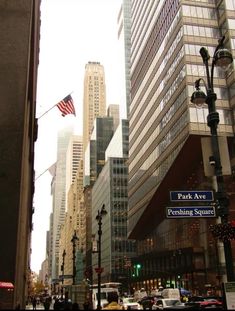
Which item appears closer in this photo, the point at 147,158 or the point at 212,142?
the point at 212,142

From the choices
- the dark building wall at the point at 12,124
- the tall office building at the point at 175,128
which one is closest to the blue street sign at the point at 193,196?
the dark building wall at the point at 12,124

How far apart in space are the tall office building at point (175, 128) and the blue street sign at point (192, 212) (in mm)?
42492

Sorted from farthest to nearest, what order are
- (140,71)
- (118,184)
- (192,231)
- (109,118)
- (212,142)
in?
(109,118)
(118,184)
(140,71)
(192,231)
(212,142)

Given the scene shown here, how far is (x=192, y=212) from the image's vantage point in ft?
50.3

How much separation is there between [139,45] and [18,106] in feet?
275

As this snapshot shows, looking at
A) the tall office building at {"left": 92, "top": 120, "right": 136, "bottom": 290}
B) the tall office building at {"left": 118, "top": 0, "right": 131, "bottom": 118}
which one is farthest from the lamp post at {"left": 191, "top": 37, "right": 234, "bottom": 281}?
the tall office building at {"left": 118, "top": 0, "right": 131, "bottom": 118}

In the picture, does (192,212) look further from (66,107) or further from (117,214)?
(117,214)

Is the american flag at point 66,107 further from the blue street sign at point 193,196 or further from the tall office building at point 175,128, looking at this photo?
the tall office building at point 175,128

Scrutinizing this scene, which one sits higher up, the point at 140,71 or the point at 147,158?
the point at 140,71

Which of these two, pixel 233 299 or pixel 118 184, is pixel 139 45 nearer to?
pixel 118 184

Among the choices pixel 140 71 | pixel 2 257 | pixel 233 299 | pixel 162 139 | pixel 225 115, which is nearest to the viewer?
pixel 233 299

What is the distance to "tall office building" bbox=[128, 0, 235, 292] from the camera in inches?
2606

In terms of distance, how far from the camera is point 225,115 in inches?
2566

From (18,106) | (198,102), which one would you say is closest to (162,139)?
(18,106)
